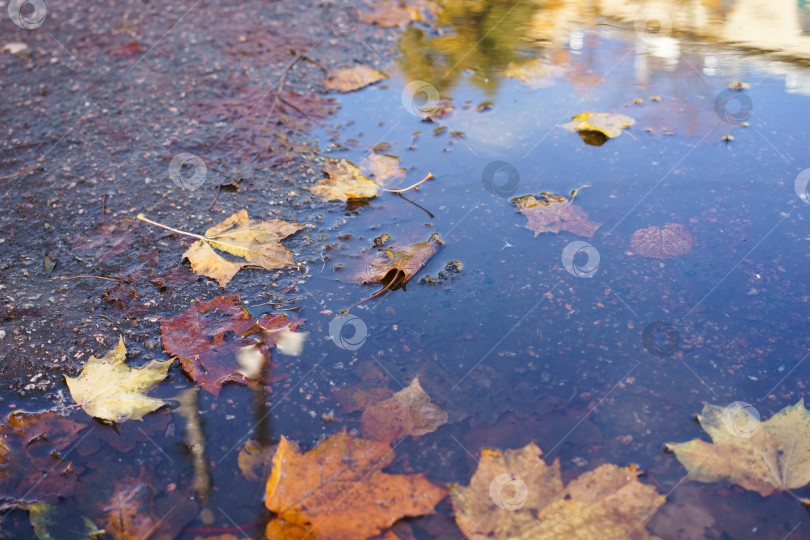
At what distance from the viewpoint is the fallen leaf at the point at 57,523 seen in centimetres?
136

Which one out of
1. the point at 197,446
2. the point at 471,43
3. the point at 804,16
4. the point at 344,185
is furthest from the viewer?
the point at 804,16

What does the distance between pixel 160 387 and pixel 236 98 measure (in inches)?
77.8

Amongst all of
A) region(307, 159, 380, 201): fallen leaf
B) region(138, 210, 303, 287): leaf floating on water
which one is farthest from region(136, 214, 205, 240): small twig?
region(307, 159, 380, 201): fallen leaf

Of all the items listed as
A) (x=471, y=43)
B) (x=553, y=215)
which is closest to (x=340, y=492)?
(x=553, y=215)

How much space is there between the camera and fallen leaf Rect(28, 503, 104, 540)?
53.7 inches

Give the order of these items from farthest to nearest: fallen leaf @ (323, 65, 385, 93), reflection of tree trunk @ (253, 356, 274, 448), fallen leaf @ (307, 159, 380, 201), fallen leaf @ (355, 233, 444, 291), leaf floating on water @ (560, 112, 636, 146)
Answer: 1. fallen leaf @ (323, 65, 385, 93)
2. leaf floating on water @ (560, 112, 636, 146)
3. fallen leaf @ (307, 159, 380, 201)
4. fallen leaf @ (355, 233, 444, 291)
5. reflection of tree trunk @ (253, 356, 274, 448)

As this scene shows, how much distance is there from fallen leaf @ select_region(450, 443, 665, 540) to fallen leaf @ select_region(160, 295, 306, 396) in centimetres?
74

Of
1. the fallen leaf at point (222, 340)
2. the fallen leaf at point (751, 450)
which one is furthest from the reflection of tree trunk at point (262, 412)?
the fallen leaf at point (751, 450)

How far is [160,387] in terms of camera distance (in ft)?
5.51

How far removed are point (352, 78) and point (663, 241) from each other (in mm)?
2090

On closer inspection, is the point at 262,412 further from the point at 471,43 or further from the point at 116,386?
the point at 471,43

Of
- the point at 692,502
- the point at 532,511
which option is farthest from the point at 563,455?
the point at 692,502

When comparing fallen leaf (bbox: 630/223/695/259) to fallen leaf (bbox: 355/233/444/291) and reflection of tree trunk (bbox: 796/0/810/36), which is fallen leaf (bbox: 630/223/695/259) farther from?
reflection of tree trunk (bbox: 796/0/810/36)

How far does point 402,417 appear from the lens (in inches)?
62.6
